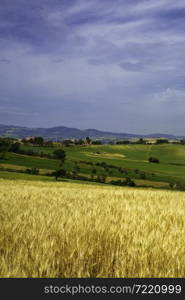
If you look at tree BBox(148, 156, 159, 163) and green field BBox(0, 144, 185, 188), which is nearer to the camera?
green field BBox(0, 144, 185, 188)

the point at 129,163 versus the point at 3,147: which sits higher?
the point at 3,147

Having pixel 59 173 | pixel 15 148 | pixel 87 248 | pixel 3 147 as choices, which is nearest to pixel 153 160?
pixel 15 148

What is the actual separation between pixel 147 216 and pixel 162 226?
109 centimetres

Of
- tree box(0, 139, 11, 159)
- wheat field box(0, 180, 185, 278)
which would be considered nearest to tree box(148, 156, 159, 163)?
tree box(0, 139, 11, 159)

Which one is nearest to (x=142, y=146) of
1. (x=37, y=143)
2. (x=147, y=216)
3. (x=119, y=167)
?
(x=37, y=143)

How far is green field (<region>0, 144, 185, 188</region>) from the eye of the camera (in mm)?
82000

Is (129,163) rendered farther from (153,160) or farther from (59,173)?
(59,173)

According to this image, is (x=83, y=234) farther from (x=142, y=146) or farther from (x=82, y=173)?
(x=142, y=146)

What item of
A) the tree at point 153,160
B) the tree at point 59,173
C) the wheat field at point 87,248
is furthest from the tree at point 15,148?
the wheat field at point 87,248

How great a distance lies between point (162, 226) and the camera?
20.0ft

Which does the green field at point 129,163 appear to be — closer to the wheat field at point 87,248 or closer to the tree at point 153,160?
the tree at point 153,160

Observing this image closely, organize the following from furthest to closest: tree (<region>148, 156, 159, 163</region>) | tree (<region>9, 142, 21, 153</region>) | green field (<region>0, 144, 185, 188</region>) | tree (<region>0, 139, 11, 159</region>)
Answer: tree (<region>148, 156, 159, 163</region>), tree (<region>9, 142, 21, 153</region>), green field (<region>0, 144, 185, 188</region>), tree (<region>0, 139, 11, 159</region>)

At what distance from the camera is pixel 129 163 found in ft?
349

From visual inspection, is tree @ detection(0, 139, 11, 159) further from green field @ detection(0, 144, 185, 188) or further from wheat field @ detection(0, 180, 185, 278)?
wheat field @ detection(0, 180, 185, 278)
